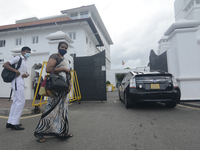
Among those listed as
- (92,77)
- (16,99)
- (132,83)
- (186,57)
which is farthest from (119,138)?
(186,57)

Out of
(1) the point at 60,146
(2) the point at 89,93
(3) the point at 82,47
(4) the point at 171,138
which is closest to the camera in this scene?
(1) the point at 60,146

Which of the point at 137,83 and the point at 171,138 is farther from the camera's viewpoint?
the point at 137,83

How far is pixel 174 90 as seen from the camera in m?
4.53

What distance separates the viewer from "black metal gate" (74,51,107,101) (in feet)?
23.8

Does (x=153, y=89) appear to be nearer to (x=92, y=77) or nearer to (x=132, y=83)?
(x=132, y=83)

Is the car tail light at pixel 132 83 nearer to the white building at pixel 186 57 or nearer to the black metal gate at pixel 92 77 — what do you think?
the black metal gate at pixel 92 77

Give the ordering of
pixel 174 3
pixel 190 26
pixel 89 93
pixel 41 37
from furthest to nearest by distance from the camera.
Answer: pixel 174 3 → pixel 41 37 → pixel 89 93 → pixel 190 26

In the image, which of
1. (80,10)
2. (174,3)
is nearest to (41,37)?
(80,10)

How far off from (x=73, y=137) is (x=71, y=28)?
19.1m

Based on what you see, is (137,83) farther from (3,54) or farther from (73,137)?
(3,54)

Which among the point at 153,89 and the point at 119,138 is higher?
the point at 153,89

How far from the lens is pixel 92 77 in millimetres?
7398

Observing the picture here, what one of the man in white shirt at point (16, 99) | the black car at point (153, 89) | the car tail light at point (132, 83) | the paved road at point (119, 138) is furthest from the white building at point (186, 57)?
the man in white shirt at point (16, 99)

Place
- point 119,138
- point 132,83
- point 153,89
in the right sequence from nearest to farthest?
point 119,138, point 153,89, point 132,83
